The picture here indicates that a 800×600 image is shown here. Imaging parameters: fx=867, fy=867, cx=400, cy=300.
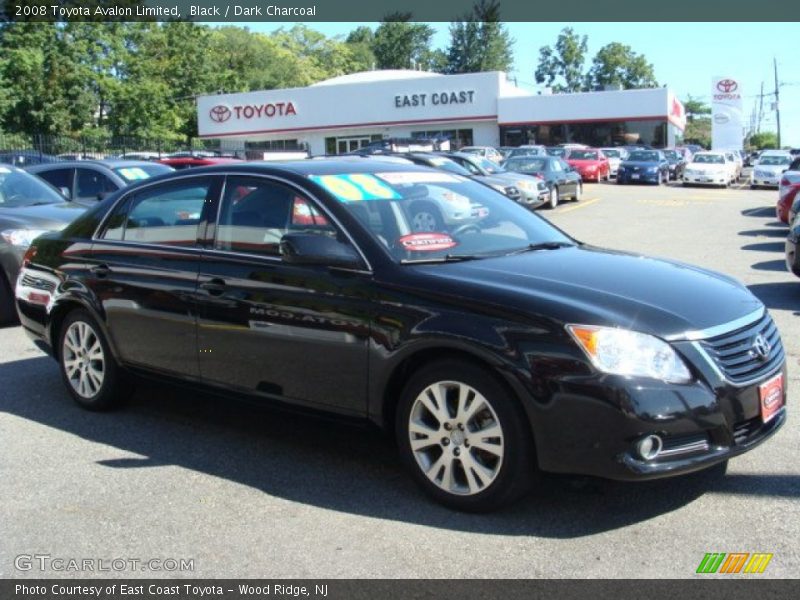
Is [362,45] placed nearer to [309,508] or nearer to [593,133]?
[593,133]

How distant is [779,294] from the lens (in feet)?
32.2

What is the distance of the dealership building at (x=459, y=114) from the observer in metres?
48.5

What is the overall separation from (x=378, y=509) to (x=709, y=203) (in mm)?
23868

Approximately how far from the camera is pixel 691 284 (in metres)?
4.46

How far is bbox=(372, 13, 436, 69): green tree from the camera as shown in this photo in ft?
365

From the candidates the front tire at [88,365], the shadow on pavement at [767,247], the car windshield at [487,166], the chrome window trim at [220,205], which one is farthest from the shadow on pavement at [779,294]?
the car windshield at [487,166]

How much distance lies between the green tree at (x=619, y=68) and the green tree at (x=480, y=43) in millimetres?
12467

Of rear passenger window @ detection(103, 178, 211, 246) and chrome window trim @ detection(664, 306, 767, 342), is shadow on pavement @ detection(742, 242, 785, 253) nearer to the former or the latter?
chrome window trim @ detection(664, 306, 767, 342)

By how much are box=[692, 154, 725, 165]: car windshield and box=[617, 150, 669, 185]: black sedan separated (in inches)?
55.4

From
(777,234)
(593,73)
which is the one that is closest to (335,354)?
(777,234)

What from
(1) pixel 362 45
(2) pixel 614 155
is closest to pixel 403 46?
(1) pixel 362 45

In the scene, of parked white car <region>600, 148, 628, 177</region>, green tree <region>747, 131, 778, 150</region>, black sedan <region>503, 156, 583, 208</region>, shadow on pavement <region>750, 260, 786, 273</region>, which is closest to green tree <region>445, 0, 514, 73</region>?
green tree <region>747, 131, 778, 150</region>

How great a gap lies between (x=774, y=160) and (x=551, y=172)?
50.6ft
